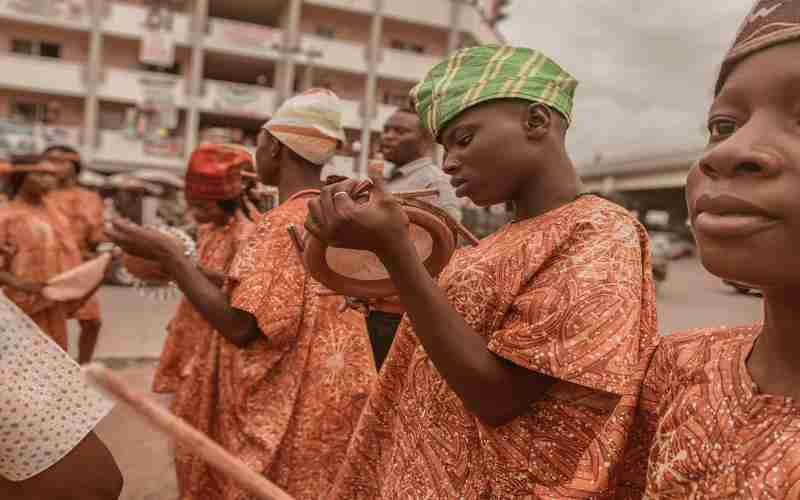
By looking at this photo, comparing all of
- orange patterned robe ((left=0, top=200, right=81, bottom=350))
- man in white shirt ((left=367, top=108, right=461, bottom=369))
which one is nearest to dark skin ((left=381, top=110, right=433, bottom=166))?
man in white shirt ((left=367, top=108, right=461, bottom=369))

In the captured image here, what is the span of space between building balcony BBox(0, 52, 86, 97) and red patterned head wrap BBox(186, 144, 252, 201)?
2166 cm

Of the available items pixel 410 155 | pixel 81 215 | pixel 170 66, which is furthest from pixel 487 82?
pixel 170 66

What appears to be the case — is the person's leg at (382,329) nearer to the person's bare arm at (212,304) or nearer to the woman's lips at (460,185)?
the person's bare arm at (212,304)

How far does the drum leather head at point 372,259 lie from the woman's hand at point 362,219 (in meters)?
0.23

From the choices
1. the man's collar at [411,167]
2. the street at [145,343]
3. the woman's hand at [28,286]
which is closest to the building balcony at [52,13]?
the street at [145,343]

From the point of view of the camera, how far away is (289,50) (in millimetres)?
23141

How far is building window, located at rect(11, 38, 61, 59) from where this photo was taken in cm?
2188

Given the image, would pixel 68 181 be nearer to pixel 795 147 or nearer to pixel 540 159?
pixel 540 159

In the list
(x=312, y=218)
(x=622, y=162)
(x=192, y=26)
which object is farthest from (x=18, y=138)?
(x=622, y=162)

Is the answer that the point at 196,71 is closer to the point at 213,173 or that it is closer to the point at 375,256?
the point at 213,173

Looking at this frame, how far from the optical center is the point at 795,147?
0.73 meters

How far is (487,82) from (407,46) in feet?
84.4

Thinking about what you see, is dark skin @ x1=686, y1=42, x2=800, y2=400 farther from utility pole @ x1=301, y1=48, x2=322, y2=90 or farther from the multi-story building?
utility pole @ x1=301, y1=48, x2=322, y2=90

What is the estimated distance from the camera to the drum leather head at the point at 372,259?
1.40m
